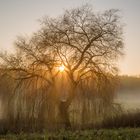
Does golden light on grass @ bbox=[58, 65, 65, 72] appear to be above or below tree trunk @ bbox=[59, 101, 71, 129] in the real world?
above

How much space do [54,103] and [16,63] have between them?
385cm

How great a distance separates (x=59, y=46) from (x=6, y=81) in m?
4.35

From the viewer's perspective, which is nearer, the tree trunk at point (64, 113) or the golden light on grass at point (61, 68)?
the tree trunk at point (64, 113)

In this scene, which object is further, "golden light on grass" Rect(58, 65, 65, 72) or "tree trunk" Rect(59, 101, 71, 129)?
"golden light on grass" Rect(58, 65, 65, 72)

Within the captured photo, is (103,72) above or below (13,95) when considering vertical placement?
above

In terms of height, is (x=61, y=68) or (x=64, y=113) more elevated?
(x=61, y=68)

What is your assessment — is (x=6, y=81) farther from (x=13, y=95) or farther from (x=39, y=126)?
(x=39, y=126)

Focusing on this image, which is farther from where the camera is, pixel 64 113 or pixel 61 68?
pixel 61 68

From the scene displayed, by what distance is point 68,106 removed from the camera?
26.4 m

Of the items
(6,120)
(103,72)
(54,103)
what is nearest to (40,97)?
(54,103)

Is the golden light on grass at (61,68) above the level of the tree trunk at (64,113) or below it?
above

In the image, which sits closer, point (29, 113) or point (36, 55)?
point (29, 113)

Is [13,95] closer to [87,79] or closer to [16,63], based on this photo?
[16,63]

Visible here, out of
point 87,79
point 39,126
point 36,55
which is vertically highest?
point 36,55
